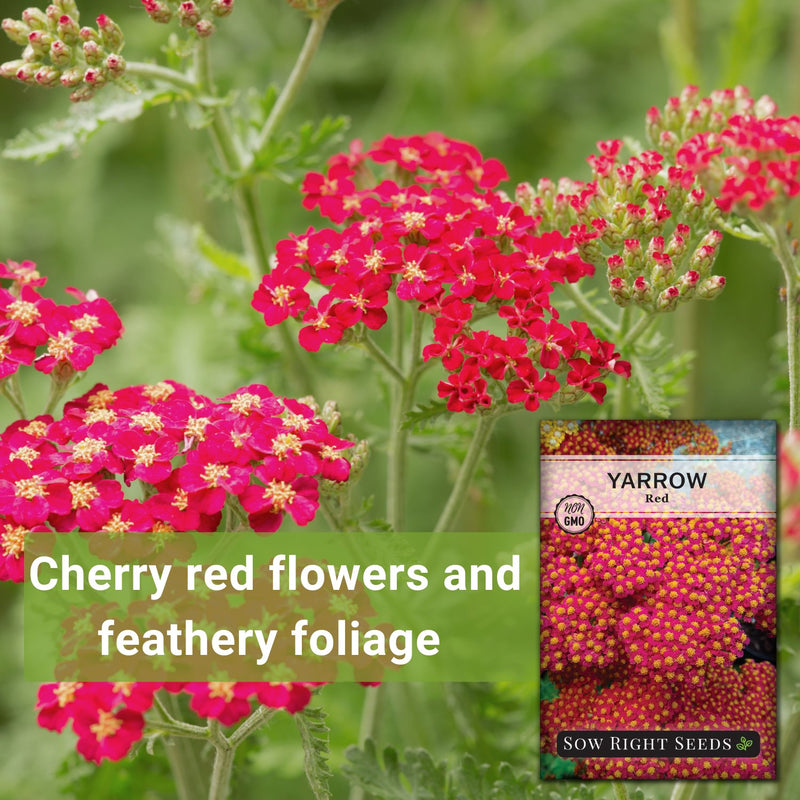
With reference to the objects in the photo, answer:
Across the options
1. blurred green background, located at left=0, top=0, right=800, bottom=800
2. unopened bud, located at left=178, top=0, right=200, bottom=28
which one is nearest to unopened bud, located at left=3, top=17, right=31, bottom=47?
unopened bud, located at left=178, top=0, right=200, bottom=28

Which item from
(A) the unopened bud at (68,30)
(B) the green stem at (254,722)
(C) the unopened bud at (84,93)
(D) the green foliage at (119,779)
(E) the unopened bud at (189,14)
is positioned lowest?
(D) the green foliage at (119,779)

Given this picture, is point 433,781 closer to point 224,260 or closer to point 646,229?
point 646,229

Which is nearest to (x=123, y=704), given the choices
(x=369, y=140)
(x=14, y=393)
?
(x=14, y=393)

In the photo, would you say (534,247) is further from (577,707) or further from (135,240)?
(135,240)

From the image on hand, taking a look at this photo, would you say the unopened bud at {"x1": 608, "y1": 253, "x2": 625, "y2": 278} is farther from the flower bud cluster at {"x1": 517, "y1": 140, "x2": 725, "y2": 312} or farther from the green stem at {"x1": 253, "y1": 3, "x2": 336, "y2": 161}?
the green stem at {"x1": 253, "y1": 3, "x2": 336, "y2": 161}

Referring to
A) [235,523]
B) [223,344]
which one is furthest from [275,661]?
[223,344]

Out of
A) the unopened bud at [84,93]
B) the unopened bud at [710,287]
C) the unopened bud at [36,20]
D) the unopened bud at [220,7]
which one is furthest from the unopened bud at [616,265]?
the unopened bud at [36,20]

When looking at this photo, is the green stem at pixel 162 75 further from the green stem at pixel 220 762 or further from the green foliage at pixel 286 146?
the green stem at pixel 220 762
